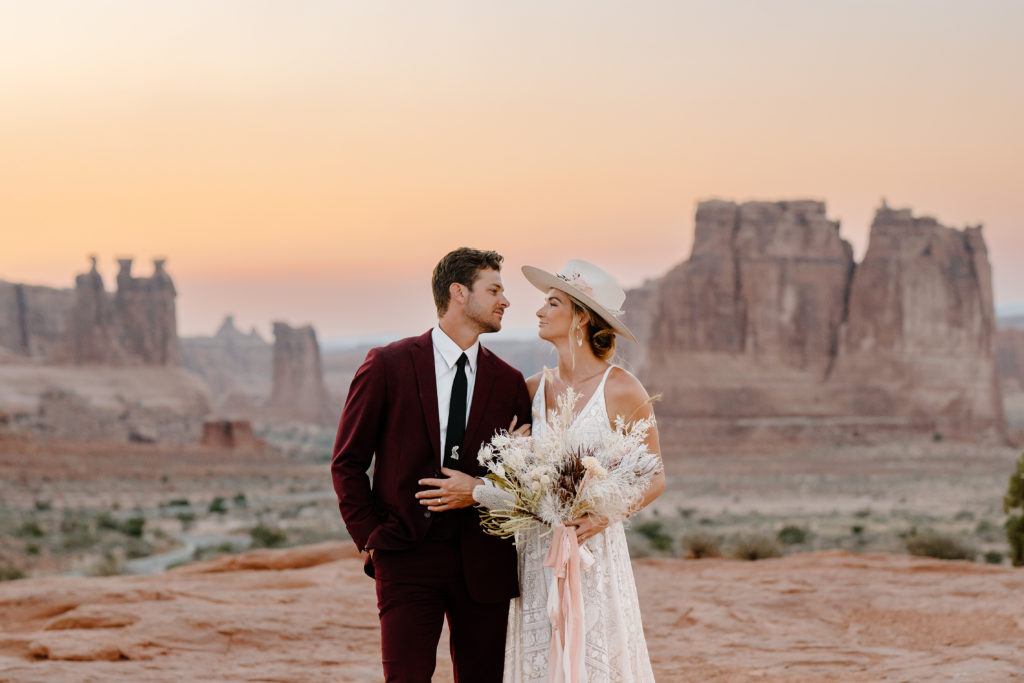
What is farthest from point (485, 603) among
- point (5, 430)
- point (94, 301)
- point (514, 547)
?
point (94, 301)

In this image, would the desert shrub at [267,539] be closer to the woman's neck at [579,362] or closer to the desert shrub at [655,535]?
the desert shrub at [655,535]

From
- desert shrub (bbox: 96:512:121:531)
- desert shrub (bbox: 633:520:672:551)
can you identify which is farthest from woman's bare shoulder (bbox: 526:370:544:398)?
desert shrub (bbox: 96:512:121:531)

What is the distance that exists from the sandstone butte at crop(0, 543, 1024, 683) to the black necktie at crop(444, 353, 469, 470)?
8.79ft

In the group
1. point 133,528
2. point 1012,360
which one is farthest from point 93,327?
point 1012,360

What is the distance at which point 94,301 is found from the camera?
273 ft

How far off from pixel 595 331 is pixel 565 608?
1137mm

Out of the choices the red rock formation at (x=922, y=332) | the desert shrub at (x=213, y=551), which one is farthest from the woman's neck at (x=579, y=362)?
the red rock formation at (x=922, y=332)

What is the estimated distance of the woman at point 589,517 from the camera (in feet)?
12.1

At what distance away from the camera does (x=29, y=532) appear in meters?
22.7

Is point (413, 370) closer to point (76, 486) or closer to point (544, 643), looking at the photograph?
point (544, 643)

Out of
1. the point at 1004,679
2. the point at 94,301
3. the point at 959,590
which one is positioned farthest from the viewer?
the point at 94,301

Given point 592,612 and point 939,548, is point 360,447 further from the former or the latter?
point 939,548

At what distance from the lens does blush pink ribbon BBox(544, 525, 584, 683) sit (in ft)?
11.5

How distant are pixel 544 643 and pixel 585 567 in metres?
0.33
